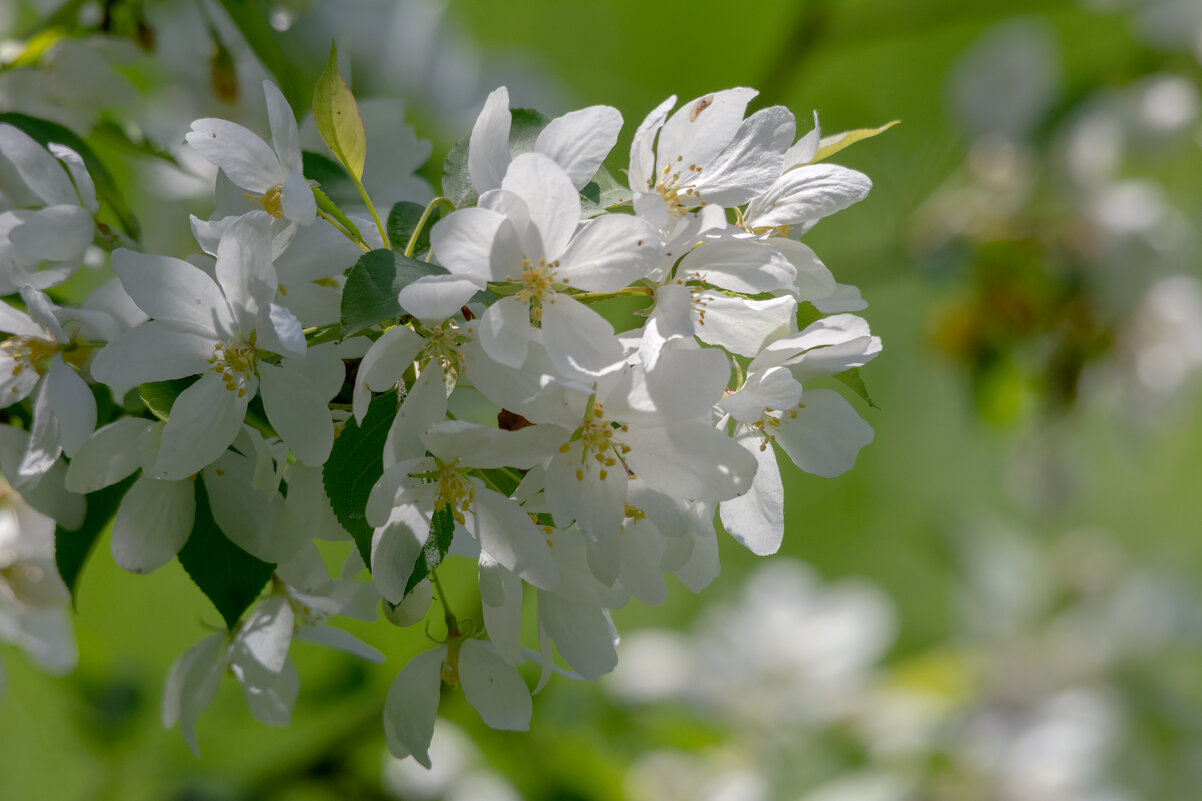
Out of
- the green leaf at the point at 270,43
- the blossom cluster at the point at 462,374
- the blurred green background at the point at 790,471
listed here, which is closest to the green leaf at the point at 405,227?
the blossom cluster at the point at 462,374

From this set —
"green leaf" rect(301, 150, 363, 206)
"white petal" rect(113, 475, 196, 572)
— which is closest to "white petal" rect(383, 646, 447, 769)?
"white petal" rect(113, 475, 196, 572)

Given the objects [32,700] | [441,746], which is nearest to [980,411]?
[441,746]

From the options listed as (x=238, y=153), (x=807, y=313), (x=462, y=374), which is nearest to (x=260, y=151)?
(x=238, y=153)

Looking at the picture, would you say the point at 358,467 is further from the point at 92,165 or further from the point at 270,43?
the point at 270,43

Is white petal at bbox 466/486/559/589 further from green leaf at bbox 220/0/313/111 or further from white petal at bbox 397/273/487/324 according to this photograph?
green leaf at bbox 220/0/313/111

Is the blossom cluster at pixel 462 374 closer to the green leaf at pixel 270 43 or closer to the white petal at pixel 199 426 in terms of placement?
the white petal at pixel 199 426

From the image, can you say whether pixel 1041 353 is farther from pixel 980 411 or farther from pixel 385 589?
pixel 385 589
